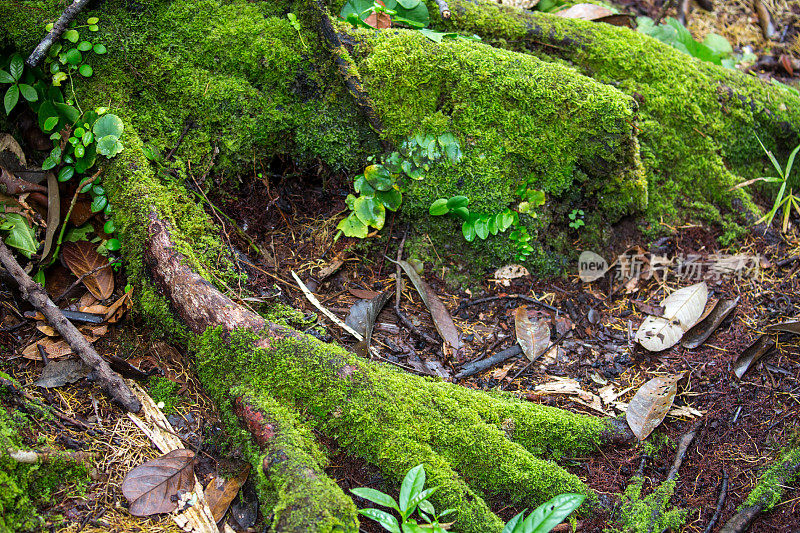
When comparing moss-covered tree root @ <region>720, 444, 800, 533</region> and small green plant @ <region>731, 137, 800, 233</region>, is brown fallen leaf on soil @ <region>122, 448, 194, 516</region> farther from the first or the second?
small green plant @ <region>731, 137, 800, 233</region>

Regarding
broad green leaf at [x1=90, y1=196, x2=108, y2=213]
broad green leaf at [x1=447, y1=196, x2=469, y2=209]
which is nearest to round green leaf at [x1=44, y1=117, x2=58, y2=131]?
broad green leaf at [x1=90, y1=196, x2=108, y2=213]

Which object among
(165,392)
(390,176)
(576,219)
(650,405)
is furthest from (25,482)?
(576,219)

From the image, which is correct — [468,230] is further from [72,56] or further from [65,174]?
[72,56]

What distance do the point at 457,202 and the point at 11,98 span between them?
8.32ft

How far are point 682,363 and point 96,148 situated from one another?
3503 mm

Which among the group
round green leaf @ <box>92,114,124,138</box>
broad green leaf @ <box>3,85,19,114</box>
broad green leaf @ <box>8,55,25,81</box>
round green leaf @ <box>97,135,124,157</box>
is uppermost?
broad green leaf @ <box>8,55,25,81</box>

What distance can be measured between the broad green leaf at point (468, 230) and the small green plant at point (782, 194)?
2.13 meters

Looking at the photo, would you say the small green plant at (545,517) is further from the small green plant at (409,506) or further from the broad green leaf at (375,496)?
the broad green leaf at (375,496)

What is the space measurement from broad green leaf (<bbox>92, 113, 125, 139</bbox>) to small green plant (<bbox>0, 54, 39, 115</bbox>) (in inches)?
16.5

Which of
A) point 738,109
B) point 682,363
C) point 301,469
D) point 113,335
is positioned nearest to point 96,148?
point 113,335

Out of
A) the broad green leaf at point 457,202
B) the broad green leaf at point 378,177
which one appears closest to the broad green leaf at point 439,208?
the broad green leaf at point 457,202

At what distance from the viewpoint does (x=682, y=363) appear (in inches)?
115

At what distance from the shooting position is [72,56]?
274 cm

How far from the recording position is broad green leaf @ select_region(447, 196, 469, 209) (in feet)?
9.93
